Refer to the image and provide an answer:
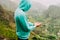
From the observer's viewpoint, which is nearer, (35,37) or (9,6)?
(35,37)

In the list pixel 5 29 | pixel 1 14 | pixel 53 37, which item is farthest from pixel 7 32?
pixel 53 37

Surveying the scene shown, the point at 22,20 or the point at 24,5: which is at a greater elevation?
the point at 24,5

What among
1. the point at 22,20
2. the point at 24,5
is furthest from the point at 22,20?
the point at 24,5

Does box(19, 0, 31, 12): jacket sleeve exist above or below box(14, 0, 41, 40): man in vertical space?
above

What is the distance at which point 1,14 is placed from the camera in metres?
3.36

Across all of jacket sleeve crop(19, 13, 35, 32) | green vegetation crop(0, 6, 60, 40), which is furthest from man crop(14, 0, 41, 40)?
green vegetation crop(0, 6, 60, 40)

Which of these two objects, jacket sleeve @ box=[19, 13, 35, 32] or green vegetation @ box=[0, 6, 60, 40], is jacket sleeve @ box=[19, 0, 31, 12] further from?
green vegetation @ box=[0, 6, 60, 40]

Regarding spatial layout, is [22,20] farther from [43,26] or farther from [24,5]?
[43,26]

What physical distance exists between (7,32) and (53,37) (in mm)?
590

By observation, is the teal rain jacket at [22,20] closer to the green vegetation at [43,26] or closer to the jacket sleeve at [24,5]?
the jacket sleeve at [24,5]

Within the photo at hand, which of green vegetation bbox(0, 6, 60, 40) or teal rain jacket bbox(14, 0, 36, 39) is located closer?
teal rain jacket bbox(14, 0, 36, 39)

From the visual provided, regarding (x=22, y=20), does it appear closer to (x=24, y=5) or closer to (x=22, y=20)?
(x=22, y=20)

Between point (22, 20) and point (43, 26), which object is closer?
point (22, 20)

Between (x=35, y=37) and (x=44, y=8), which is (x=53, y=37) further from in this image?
(x=44, y=8)
